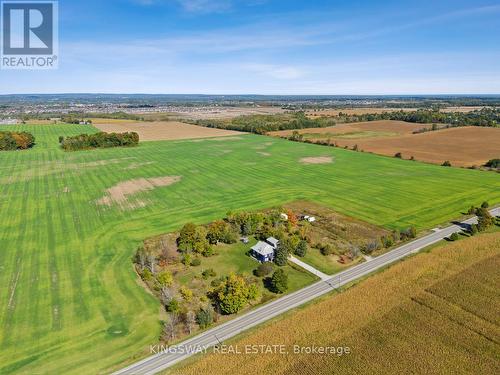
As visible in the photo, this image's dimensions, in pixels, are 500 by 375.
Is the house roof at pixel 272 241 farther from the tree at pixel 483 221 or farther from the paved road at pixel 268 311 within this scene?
the tree at pixel 483 221

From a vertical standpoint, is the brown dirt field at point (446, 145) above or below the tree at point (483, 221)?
above

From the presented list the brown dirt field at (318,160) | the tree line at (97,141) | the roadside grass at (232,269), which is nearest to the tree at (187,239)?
the roadside grass at (232,269)

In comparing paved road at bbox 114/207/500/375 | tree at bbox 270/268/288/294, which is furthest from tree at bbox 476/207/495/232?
tree at bbox 270/268/288/294

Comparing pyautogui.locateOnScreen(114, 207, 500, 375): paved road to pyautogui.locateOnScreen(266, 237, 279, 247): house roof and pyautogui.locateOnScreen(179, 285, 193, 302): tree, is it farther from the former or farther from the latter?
pyautogui.locateOnScreen(266, 237, 279, 247): house roof

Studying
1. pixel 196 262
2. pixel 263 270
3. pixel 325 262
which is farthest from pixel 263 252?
pixel 196 262

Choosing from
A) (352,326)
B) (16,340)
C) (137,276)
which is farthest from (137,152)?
(352,326)

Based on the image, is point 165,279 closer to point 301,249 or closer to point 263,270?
point 263,270
